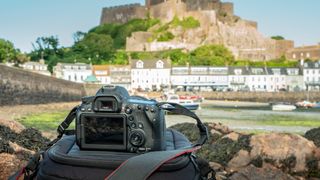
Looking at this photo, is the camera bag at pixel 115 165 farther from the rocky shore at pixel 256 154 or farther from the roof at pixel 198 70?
the roof at pixel 198 70

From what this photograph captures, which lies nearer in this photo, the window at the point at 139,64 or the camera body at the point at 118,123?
the camera body at the point at 118,123

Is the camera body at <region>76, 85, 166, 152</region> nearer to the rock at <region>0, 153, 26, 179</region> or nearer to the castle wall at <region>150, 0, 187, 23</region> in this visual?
the rock at <region>0, 153, 26, 179</region>

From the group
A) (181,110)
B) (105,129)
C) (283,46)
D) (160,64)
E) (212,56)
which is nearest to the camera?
(105,129)

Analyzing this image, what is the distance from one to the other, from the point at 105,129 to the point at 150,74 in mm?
96894

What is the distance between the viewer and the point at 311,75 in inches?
4205

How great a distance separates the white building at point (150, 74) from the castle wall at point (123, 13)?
4246 centimetres

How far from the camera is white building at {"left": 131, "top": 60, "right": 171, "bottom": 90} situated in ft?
323

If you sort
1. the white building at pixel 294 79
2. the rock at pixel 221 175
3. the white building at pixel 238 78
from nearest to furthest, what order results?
1. the rock at pixel 221 175
2. the white building at pixel 238 78
3. the white building at pixel 294 79

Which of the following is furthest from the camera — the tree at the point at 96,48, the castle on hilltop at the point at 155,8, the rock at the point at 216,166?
the castle on hilltop at the point at 155,8

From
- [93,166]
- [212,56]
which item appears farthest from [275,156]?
[212,56]

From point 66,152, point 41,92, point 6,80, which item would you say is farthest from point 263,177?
point 41,92

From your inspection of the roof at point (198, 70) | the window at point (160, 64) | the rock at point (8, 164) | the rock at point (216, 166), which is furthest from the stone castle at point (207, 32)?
the rock at point (8, 164)

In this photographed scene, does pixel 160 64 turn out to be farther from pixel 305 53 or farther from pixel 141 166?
pixel 141 166

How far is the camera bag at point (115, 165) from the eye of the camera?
178 cm
